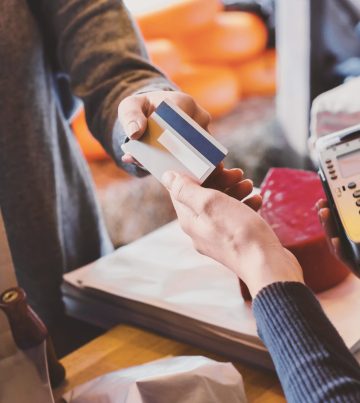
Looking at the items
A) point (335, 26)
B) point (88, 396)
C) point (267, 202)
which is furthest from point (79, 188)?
point (335, 26)

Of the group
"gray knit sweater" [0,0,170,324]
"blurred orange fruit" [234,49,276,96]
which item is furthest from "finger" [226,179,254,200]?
"blurred orange fruit" [234,49,276,96]

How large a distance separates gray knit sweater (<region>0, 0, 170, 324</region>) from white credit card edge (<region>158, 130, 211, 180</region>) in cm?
24

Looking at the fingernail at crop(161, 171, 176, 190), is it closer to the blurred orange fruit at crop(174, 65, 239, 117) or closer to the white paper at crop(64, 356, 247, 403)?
the white paper at crop(64, 356, 247, 403)

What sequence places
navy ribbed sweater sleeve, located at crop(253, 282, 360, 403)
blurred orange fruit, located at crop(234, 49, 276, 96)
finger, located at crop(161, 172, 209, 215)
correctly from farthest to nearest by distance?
blurred orange fruit, located at crop(234, 49, 276, 96) → finger, located at crop(161, 172, 209, 215) → navy ribbed sweater sleeve, located at crop(253, 282, 360, 403)

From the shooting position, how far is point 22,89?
913 mm

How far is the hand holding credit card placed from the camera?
0.58 m

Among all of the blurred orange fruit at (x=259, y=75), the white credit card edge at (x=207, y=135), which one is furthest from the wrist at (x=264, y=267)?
the blurred orange fruit at (x=259, y=75)

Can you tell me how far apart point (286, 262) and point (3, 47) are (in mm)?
574

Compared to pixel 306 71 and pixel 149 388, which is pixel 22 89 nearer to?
pixel 149 388

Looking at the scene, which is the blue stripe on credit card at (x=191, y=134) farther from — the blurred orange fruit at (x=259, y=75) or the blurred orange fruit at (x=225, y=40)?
the blurred orange fruit at (x=259, y=75)

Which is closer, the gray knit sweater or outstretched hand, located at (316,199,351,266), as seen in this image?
outstretched hand, located at (316,199,351,266)

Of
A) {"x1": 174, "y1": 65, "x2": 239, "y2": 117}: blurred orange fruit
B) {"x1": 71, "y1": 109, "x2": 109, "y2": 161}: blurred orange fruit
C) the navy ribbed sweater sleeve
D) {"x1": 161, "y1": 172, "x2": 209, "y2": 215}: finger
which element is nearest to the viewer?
the navy ribbed sweater sleeve

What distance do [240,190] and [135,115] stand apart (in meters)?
0.14

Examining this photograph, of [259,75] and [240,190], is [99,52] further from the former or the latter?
[259,75]
